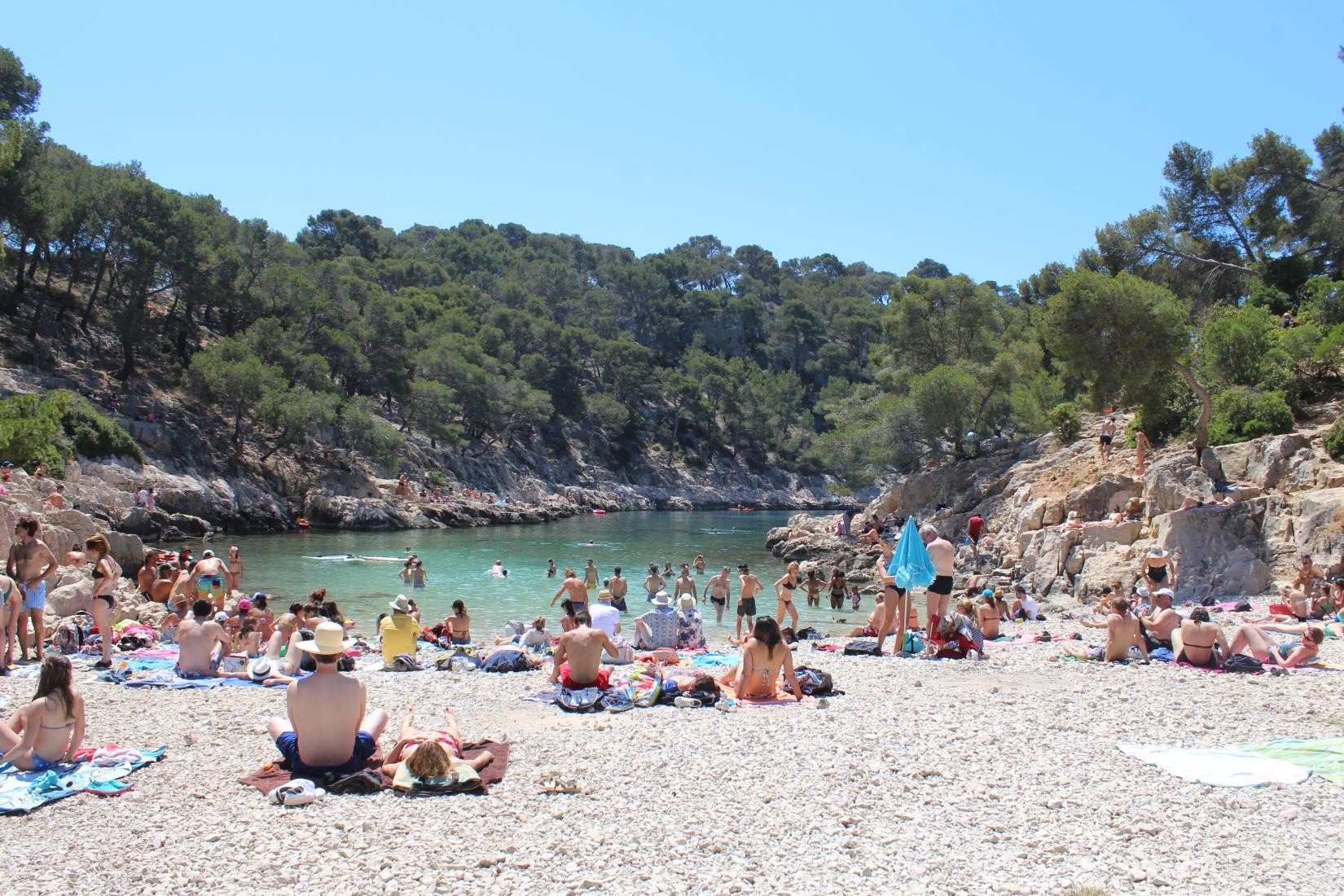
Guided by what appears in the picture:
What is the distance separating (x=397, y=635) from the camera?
10.5m

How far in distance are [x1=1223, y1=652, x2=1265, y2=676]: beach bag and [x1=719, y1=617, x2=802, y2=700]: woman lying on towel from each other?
476 centimetres

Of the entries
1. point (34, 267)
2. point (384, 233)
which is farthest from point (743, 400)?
point (34, 267)

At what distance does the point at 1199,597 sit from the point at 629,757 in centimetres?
1321

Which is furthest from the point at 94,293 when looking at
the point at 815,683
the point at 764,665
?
the point at 815,683

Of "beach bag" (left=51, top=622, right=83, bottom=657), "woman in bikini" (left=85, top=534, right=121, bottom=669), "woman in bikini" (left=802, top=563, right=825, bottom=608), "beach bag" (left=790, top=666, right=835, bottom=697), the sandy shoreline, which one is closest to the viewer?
the sandy shoreline

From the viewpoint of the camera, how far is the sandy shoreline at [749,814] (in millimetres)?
4238

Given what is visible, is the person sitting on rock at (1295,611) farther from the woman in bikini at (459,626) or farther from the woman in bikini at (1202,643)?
the woman in bikini at (459,626)

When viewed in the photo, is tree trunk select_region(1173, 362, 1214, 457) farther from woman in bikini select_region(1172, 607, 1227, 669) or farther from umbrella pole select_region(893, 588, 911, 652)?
woman in bikini select_region(1172, 607, 1227, 669)

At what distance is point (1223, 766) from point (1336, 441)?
1448 cm

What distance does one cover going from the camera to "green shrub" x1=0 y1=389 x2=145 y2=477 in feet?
75.7

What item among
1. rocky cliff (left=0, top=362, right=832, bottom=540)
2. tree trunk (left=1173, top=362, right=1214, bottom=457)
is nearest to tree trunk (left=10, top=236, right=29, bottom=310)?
rocky cliff (left=0, top=362, right=832, bottom=540)

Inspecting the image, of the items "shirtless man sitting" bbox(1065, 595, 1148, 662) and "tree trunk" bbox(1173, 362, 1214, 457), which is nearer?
"shirtless man sitting" bbox(1065, 595, 1148, 662)

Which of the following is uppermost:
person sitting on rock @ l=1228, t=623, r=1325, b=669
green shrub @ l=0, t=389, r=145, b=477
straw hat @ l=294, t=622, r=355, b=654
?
green shrub @ l=0, t=389, r=145, b=477

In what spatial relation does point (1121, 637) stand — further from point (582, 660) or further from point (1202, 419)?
point (1202, 419)
